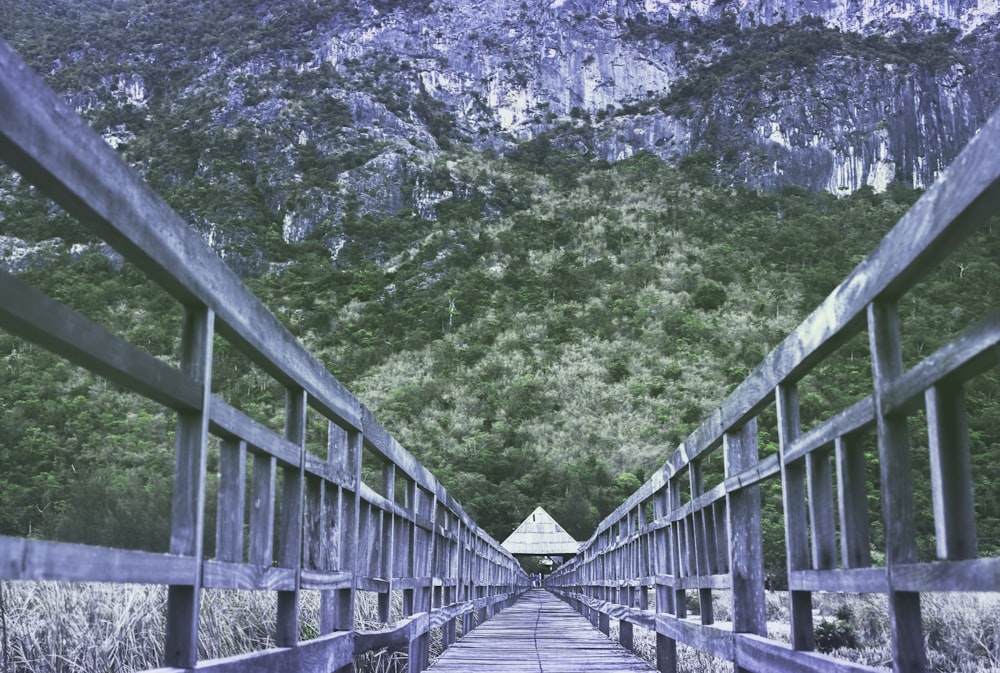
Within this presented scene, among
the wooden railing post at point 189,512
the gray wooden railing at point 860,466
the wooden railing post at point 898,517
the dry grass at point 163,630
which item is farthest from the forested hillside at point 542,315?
the wooden railing post at point 898,517

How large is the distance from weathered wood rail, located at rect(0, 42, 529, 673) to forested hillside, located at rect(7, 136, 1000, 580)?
1866 cm

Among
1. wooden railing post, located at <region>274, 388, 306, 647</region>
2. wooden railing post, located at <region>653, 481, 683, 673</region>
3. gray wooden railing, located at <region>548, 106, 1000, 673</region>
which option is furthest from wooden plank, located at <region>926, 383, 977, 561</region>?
wooden railing post, located at <region>653, 481, 683, 673</region>

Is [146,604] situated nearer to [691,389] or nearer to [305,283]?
[691,389]

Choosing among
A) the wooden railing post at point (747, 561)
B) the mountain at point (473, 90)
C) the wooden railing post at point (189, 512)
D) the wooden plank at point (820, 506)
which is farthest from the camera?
the mountain at point (473, 90)

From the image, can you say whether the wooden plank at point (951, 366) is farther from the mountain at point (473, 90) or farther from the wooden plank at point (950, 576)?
the mountain at point (473, 90)

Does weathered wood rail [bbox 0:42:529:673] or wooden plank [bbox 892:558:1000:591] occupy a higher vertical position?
weathered wood rail [bbox 0:42:529:673]

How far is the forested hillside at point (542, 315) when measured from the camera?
3646cm

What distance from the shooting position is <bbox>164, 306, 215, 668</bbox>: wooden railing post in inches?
81.8

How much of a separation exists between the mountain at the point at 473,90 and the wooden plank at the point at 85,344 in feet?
216

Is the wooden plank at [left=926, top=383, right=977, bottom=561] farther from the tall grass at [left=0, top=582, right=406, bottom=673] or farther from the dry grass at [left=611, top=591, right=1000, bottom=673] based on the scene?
the dry grass at [left=611, top=591, right=1000, bottom=673]

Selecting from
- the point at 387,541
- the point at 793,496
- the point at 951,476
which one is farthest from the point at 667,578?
the point at 951,476

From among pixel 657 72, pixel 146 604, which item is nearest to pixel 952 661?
pixel 146 604

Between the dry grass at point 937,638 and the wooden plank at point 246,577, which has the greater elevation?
the wooden plank at point 246,577

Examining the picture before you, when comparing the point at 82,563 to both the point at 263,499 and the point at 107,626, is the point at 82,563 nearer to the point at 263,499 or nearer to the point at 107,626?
the point at 263,499
